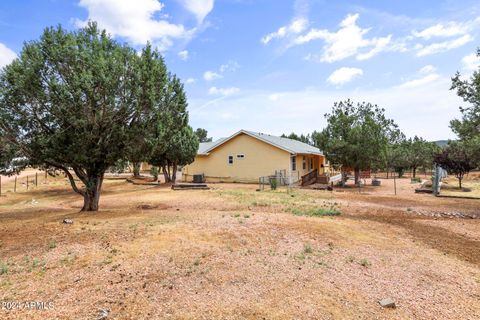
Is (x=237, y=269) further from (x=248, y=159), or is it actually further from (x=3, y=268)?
(x=248, y=159)

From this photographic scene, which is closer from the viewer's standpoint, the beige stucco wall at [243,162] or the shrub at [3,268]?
the shrub at [3,268]

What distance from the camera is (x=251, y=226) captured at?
8539mm

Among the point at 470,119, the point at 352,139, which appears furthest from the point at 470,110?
the point at 352,139

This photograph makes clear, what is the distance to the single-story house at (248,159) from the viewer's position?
2673cm

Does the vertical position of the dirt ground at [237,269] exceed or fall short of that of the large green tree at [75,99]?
it falls short

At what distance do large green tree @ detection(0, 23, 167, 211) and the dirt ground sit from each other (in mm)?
2715

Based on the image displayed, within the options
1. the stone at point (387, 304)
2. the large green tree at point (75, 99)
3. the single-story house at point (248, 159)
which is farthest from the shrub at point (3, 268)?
the single-story house at point (248, 159)

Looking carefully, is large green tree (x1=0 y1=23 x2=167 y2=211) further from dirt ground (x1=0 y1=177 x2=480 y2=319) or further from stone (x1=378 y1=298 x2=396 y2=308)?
stone (x1=378 y1=298 x2=396 y2=308)

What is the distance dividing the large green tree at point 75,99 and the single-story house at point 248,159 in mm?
16909

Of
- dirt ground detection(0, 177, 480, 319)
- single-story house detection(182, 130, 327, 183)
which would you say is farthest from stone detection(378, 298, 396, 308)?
single-story house detection(182, 130, 327, 183)

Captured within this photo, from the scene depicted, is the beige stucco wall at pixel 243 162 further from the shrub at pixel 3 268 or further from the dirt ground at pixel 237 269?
the shrub at pixel 3 268

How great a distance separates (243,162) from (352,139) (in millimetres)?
10072

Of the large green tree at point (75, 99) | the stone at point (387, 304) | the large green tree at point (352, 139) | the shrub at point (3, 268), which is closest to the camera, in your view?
the stone at point (387, 304)

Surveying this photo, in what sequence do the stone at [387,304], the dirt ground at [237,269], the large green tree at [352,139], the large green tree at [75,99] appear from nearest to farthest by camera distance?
the dirt ground at [237,269] → the stone at [387,304] → the large green tree at [75,99] → the large green tree at [352,139]
